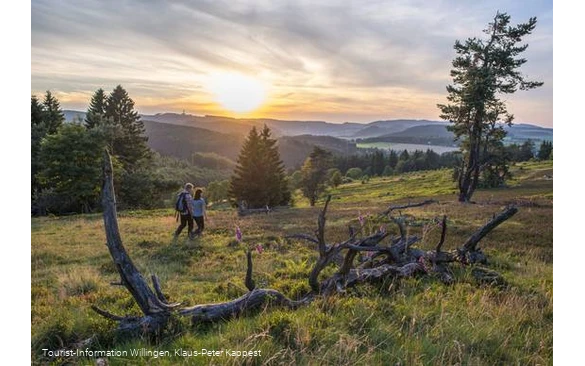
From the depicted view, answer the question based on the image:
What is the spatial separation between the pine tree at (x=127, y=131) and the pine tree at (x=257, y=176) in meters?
15.8

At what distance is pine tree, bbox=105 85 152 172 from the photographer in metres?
55.4

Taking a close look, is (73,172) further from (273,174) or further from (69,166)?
(273,174)

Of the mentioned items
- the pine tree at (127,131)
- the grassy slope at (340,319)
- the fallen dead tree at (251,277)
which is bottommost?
the grassy slope at (340,319)

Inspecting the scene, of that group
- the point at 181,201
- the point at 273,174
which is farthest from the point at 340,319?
the point at 273,174

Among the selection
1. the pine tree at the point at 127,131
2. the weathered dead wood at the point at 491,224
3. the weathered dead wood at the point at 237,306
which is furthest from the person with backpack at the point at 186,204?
the pine tree at the point at 127,131

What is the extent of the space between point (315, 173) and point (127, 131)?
33.9 m

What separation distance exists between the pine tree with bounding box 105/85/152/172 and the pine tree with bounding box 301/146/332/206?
2907 centimetres

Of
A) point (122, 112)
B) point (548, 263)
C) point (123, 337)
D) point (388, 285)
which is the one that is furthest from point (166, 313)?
point (122, 112)

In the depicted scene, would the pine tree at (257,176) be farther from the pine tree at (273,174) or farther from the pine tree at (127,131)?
the pine tree at (127,131)

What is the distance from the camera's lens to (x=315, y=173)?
230 feet

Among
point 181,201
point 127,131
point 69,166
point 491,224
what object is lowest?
point 181,201

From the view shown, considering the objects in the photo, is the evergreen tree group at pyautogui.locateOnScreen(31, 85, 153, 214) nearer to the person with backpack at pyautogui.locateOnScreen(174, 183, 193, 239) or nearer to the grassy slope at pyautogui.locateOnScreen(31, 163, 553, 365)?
the person with backpack at pyautogui.locateOnScreen(174, 183, 193, 239)

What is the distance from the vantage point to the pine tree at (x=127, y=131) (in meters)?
55.4

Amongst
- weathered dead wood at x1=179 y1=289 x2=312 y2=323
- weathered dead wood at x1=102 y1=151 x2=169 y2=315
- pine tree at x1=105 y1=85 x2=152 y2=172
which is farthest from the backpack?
pine tree at x1=105 y1=85 x2=152 y2=172
